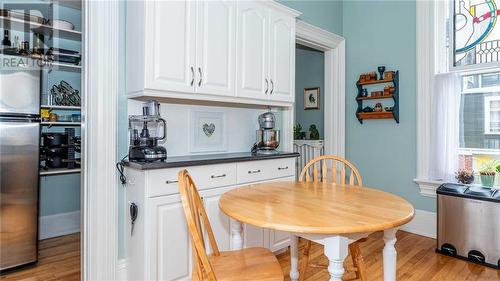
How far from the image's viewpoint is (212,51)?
228 centimetres

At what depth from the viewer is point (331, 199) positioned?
152 cm

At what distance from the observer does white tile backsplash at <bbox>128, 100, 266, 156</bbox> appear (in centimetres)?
237

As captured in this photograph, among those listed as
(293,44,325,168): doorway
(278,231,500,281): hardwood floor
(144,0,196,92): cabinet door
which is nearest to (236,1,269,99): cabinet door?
(144,0,196,92): cabinet door

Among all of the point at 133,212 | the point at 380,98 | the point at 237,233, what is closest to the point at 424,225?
the point at 380,98

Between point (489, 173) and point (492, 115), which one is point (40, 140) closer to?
point (489, 173)

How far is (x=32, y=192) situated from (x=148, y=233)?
4.67 feet

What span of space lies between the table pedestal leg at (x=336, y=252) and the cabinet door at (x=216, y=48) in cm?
146

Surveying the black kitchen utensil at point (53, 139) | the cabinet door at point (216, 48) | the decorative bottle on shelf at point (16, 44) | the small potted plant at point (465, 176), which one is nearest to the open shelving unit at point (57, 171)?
the black kitchen utensil at point (53, 139)

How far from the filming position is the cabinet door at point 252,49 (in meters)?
2.48

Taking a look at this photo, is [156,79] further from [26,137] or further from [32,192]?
[32,192]

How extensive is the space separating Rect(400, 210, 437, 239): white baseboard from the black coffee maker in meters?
2.80

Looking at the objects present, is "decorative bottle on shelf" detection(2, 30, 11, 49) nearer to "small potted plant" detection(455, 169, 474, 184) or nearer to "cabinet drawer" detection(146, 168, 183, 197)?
"cabinet drawer" detection(146, 168, 183, 197)

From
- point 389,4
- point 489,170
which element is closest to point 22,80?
point 389,4

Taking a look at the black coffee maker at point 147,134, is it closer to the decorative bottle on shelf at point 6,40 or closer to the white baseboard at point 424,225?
the decorative bottle on shelf at point 6,40
